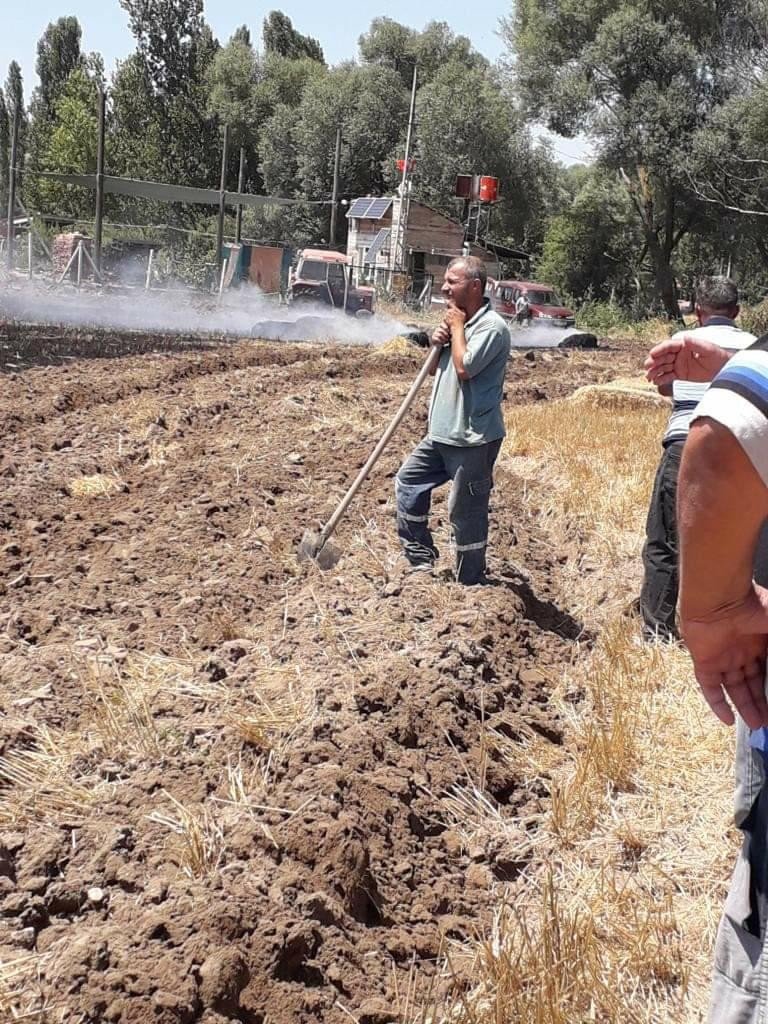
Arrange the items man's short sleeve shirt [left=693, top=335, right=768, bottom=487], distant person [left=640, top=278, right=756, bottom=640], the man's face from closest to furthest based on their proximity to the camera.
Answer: man's short sleeve shirt [left=693, top=335, right=768, bottom=487] → distant person [left=640, top=278, right=756, bottom=640] → the man's face

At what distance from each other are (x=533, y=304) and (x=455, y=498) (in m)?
28.3

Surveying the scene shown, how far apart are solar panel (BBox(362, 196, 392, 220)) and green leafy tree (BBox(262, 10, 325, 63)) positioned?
3474 cm

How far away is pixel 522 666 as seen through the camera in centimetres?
550

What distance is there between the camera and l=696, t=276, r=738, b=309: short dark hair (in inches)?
211

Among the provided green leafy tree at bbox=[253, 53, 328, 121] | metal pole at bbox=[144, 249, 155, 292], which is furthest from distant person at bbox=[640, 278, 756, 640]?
green leafy tree at bbox=[253, 53, 328, 121]

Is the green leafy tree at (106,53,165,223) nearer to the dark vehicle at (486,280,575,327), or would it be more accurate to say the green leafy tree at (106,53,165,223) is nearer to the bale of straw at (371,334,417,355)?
the dark vehicle at (486,280,575,327)

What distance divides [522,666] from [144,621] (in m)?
1.95

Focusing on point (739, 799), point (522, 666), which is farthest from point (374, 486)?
point (739, 799)

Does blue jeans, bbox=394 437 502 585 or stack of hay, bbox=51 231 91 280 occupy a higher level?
blue jeans, bbox=394 437 502 585

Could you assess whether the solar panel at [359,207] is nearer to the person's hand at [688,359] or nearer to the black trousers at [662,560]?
the black trousers at [662,560]

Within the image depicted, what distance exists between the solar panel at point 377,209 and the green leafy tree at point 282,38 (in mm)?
34742

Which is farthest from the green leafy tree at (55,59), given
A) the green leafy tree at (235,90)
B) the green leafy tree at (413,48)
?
the green leafy tree at (413,48)

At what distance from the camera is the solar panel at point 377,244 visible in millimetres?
43250

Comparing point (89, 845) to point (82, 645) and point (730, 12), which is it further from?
point (730, 12)
